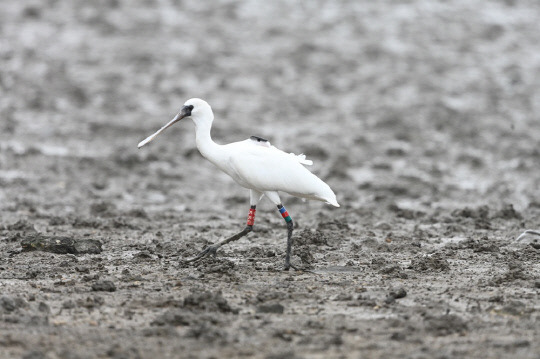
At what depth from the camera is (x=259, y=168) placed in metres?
8.39

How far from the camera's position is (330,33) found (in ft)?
74.7

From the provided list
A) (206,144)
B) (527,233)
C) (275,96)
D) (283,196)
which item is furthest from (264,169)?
(275,96)

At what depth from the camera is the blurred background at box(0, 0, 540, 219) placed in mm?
14492

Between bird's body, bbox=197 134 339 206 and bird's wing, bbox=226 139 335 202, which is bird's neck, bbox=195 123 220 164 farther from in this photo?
bird's wing, bbox=226 139 335 202

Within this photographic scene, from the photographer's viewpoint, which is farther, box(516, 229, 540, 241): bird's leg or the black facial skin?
box(516, 229, 540, 241): bird's leg

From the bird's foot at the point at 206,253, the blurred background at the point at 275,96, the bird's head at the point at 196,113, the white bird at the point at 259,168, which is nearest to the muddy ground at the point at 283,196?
the blurred background at the point at 275,96

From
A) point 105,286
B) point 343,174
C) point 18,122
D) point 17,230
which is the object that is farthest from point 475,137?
point 105,286

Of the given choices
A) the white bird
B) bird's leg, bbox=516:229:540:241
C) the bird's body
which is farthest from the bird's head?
bird's leg, bbox=516:229:540:241

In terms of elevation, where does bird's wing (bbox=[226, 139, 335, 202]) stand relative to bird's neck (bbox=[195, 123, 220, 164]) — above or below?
below

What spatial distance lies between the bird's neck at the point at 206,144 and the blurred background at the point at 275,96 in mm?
4210

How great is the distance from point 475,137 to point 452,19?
7.52 meters

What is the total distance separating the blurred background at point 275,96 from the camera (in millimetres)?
14492

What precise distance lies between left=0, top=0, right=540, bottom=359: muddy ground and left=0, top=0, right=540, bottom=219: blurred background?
0.06 meters

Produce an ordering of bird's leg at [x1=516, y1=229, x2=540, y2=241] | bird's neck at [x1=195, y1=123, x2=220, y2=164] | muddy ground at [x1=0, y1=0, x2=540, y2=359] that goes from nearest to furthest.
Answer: muddy ground at [x1=0, y1=0, x2=540, y2=359]
bird's neck at [x1=195, y1=123, x2=220, y2=164]
bird's leg at [x1=516, y1=229, x2=540, y2=241]
